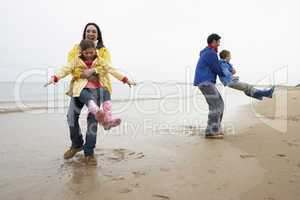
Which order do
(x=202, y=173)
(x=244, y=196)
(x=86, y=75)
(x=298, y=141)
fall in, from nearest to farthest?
(x=244, y=196)
(x=202, y=173)
(x=86, y=75)
(x=298, y=141)

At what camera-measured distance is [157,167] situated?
133 inches

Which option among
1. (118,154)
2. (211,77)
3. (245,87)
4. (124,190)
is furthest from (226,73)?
(124,190)

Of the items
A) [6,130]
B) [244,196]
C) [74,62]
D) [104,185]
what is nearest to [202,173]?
[244,196]

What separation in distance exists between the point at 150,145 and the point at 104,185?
75.1 inches

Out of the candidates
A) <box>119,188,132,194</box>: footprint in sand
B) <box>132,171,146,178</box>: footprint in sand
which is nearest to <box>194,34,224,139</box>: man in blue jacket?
<box>132,171,146,178</box>: footprint in sand

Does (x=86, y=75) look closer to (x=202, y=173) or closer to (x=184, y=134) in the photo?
(x=202, y=173)

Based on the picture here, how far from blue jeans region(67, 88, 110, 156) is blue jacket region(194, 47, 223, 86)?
221 centimetres

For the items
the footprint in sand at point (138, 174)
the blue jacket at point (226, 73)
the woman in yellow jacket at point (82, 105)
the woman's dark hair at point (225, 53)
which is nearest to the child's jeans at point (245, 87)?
the blue jacket at point (226, 73)

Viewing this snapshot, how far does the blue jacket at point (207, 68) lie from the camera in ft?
17.7

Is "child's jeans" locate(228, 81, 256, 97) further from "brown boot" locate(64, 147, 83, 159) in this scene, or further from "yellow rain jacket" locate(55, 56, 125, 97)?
"brown boot" locate(64, 147, 83, 159)

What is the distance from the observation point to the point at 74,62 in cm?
374

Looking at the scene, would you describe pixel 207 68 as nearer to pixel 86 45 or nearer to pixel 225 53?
pixel 225 53

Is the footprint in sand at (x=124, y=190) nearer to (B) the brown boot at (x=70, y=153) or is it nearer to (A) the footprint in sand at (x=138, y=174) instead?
(A) the footprint in sand at (x=138, y=174)

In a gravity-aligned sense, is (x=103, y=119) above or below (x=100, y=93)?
below
